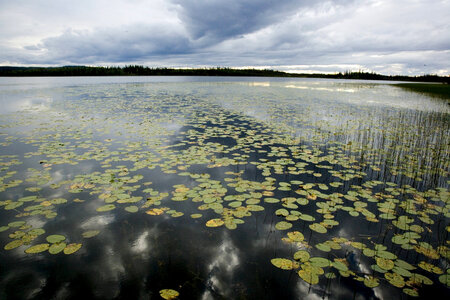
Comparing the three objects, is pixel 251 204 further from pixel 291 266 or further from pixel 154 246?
pixel 154 246

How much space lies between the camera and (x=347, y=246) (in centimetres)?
348

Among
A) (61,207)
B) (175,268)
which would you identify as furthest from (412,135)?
(61,207)

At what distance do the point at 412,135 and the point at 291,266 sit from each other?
32.6 feet

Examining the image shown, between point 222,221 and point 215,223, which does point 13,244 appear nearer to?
point 215,223

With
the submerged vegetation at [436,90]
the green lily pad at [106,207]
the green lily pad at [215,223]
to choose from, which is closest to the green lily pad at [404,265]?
the green lily pad at [215,223]

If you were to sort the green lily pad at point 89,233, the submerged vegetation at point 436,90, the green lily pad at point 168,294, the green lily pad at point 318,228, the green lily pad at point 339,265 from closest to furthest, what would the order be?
the green lily pad at point 168,294 < the green lily pad at point 339,265 < the green lily pad at point 89,233 < the green lily pad at point 318,228 < the submerged vegetation at point 436,90

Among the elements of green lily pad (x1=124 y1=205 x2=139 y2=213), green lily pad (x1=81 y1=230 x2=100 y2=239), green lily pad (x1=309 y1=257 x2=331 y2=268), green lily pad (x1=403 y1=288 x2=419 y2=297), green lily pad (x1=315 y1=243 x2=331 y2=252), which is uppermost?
green lily pad (x1=124 y1=205 x2=139 y2=213)

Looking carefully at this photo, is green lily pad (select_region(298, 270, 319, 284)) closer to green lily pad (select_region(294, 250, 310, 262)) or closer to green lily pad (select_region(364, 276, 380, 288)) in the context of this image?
green lily pad (select_region(294, 250, 310, 262))

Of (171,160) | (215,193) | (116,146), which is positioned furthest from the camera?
(116,146)

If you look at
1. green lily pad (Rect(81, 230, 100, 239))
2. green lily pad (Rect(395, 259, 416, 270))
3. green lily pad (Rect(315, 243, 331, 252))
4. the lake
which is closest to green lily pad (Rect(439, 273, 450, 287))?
the lake

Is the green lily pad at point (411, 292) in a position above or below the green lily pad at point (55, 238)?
Result: below

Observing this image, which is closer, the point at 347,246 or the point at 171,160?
the point at 347,246

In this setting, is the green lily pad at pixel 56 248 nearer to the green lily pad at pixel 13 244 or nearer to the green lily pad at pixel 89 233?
the green lily pad at pixel 89 233

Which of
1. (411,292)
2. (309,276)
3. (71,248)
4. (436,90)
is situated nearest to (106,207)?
(71,248)
